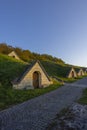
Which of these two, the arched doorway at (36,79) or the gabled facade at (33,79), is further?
the arched doorway at (36,79)

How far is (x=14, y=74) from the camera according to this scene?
32438 mm

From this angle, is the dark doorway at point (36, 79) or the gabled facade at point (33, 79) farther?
the dark doorway at point (36, 79)

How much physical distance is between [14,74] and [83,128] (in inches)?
882

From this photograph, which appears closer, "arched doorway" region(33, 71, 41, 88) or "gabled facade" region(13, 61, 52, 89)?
"gabled facade" region(13, 61, 52, 89)

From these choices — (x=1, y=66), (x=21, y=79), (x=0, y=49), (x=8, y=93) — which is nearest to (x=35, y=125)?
(x=8, y=93)

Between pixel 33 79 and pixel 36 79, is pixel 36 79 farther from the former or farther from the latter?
pixel 33 79

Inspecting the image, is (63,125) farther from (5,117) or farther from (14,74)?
(14,74)

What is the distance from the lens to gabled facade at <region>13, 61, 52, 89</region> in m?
29.7

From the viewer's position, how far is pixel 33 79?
32.3m

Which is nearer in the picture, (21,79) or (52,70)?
(21,79)

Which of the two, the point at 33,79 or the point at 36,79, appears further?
the point at 36,79

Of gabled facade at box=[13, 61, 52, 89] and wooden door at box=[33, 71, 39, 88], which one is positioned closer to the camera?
gabled facade at box=[13, 61, 52, 89]

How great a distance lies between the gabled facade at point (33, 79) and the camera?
29717 millimetres

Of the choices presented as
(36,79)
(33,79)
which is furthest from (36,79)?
(33,79)
